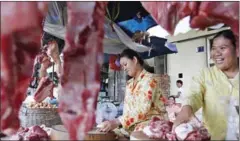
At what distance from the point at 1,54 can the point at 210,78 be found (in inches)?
44.4

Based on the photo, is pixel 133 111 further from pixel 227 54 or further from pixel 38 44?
pixel 38 44

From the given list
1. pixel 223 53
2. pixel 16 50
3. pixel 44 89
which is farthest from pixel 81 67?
pixel 44 89

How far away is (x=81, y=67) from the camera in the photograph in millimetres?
989

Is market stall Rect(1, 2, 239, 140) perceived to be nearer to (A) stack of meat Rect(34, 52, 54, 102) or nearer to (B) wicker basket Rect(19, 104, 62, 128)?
(B) wicker basket Rect(19, 104, 62, 128)

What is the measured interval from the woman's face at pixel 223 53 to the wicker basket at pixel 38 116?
1.47m

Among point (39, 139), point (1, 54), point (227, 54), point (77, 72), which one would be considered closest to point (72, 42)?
point (77, 72)

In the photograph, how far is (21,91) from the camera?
3.35 feet

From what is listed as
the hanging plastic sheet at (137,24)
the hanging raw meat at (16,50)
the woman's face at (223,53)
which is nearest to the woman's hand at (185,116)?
the woman's face at (223,53)

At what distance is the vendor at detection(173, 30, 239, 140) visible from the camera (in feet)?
4.93

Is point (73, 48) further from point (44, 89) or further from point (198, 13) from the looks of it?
point (44, 89)

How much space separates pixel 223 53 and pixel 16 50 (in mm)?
1027

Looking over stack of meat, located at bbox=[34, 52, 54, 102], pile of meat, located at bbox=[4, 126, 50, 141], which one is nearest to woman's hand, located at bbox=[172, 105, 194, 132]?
pile of meat, located at bbox=[4, 126, 50, 141]

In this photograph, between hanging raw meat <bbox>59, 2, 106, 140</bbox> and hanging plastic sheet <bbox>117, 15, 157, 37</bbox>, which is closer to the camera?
hanging raw meat <bbox>59, 2, 106, 140</bbox>

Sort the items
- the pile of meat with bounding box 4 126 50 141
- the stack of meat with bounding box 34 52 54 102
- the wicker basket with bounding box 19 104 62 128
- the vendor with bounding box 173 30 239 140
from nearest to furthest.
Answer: the pile of meat with bounding box 4 126 50 141 < the vendor with bounding box 173 30 239 140 < the wicker basket with bounding box 19 104 62 128 < the stack of meat with bounding box 34 52 54 102
